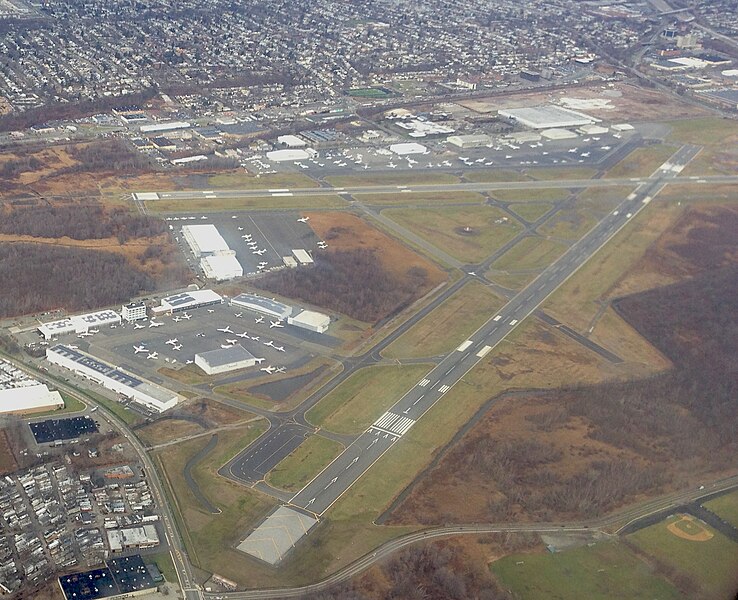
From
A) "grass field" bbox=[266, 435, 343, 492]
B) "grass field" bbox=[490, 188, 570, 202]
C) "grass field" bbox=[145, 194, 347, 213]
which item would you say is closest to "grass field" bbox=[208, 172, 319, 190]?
"grass field" bbox=[145, 194, 347, 213]

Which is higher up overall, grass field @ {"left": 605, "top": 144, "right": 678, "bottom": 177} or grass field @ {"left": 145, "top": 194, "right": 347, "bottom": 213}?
grass field @ {"left": 145, "top": 194, "right": 347, "bottom": 213}

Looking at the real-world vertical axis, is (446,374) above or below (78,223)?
above

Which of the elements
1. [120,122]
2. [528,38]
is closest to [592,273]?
[120,122]

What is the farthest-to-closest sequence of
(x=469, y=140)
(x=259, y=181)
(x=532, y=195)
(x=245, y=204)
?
(x=469, y=140)
(x=532, y=195)
(x=259, y=181)
(x=245, y=204)

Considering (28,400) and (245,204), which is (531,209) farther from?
(28,400)

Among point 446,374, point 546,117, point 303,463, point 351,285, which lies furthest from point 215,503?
point 546,117

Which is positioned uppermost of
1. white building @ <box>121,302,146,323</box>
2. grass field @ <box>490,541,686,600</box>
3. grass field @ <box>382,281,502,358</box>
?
grass field @ <box>490,541,686,600</box>

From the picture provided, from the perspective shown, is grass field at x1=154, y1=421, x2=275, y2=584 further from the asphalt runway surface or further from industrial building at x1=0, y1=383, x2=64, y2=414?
industrial building at x1=0, y1=383, x2=64, y2=414
